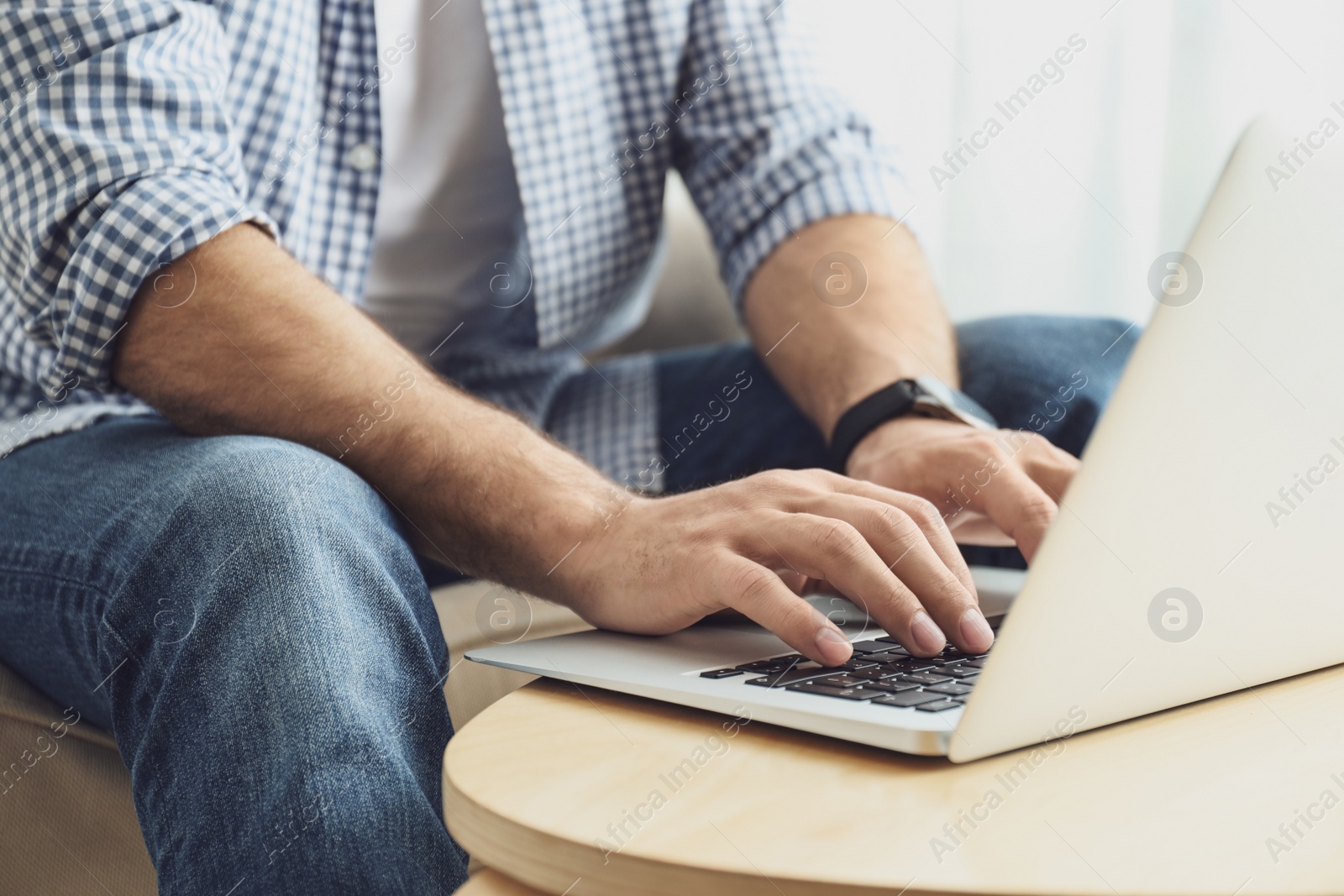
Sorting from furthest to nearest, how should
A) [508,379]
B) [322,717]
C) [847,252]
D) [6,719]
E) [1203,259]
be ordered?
[508,379]
[847,252]
[6,719]
[322,717]
[1203,259]

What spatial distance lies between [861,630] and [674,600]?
0.31 ft

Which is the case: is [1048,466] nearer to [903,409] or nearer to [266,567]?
[903,409]

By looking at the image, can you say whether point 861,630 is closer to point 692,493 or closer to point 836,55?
point 692,493

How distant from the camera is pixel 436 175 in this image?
3.13ft

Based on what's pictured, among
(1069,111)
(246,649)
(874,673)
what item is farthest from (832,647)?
(1069,111)

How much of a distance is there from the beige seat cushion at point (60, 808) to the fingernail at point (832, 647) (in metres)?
0.35

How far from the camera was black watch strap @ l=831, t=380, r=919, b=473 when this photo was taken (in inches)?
27.9

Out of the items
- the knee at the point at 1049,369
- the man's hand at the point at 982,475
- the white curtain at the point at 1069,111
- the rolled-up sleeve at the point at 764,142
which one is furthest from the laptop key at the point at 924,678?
the white curtain at the point at 1069,111

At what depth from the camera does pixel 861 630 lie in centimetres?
49

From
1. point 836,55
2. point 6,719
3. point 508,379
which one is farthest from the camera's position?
point 836,55

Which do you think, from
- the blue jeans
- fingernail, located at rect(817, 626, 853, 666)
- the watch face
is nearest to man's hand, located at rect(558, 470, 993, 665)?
fingernail, located at rect(817, 626, 853, 666)

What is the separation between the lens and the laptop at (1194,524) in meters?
0.29

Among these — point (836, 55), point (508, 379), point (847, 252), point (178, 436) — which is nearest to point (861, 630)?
point (178, 436)

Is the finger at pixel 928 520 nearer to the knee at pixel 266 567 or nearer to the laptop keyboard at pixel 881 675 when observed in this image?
the laptop keyboard at pixel 881 675
